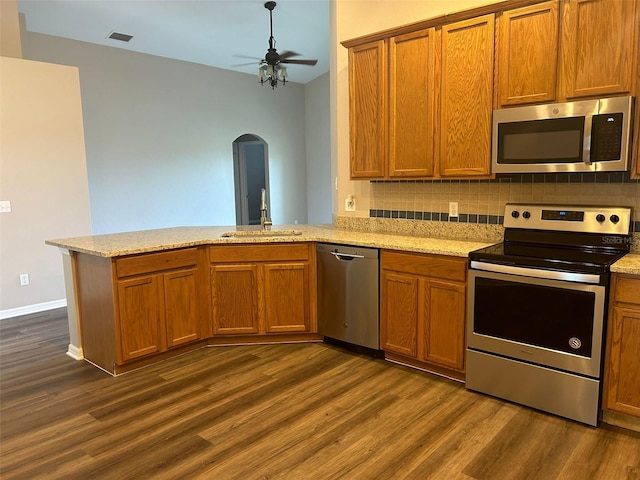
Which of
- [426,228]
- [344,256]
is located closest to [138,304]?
[344,256]

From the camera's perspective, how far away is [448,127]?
3027mm

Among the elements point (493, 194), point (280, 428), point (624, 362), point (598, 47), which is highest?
point (598, 47)

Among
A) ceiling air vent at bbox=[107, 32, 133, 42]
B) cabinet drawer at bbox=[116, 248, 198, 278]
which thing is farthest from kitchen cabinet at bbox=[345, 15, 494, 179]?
ceiling air vent at bbox=[107, 32, 133, 42]

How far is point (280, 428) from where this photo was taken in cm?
240

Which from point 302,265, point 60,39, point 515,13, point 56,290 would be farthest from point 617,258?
point 60,39

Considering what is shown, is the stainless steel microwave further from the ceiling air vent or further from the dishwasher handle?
the ceiling air vent

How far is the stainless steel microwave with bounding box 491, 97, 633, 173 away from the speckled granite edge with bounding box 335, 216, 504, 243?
522mm

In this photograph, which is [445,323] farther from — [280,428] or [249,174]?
[249,174]

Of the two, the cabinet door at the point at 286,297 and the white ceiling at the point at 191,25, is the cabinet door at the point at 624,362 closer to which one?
the cabinet door at the point at 286,297

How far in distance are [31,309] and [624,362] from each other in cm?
502

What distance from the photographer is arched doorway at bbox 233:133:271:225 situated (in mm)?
8422

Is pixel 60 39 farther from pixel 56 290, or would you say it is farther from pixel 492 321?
pixel 492 321

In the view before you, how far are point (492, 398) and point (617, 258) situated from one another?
1023 mm

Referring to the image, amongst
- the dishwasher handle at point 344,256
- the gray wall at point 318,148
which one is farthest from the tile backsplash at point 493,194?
the gray wall at point 318,148
